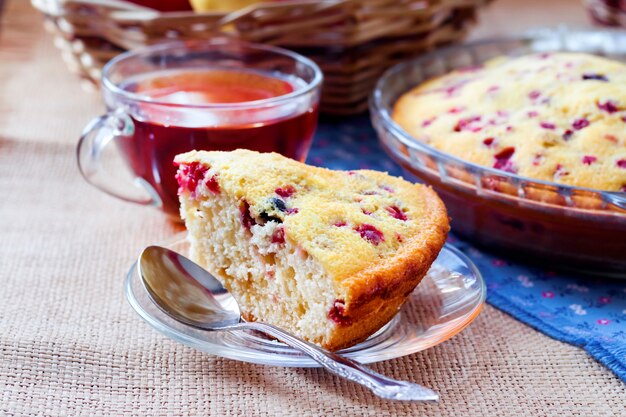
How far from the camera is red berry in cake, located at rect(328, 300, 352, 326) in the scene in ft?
3.81

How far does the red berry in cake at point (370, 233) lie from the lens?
4.12 feet

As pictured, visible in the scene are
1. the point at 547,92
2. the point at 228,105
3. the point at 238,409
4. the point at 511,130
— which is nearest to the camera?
the point at 238,409

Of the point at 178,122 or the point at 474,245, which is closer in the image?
the point at 178,122

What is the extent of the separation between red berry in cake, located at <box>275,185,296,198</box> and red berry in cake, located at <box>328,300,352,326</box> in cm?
23

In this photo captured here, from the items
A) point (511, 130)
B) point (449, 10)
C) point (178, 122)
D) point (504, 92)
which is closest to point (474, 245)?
point (511, 130)

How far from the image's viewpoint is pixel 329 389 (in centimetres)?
122

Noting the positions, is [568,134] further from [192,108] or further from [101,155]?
[101,155]

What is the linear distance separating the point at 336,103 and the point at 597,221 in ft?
3.25

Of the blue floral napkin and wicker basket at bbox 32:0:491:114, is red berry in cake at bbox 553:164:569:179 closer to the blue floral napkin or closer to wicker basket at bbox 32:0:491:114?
the blue floral napkin

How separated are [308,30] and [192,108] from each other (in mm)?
605

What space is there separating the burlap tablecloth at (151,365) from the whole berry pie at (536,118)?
345mm

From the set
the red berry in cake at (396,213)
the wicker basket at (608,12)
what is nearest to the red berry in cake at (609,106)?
the red berry in cake at (396,213)

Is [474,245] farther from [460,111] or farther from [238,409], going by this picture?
[238,409]

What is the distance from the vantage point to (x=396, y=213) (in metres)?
1.36
